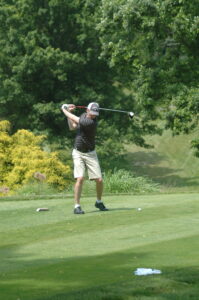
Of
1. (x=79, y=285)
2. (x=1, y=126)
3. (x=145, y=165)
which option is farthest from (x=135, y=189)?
(x=145, y=165)

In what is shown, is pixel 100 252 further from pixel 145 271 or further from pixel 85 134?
pixel 85 134

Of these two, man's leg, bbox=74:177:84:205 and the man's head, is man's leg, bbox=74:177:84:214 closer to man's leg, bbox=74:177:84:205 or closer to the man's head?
man's leg, bbox=74:177:84:205

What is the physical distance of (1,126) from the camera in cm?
2838

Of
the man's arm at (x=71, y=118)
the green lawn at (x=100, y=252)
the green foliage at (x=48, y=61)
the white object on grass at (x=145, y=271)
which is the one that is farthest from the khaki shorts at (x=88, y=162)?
the green foliage at (x=48, y=61)

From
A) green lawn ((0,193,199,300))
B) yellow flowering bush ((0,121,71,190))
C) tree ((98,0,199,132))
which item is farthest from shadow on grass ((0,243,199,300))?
tree ((98,0,199,132))

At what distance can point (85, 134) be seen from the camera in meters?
12.8

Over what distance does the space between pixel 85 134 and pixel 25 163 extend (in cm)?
1345

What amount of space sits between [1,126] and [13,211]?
15649 mm

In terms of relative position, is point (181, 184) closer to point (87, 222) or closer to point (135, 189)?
point (135, 189)

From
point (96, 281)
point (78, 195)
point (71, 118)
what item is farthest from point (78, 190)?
point (96, 281)

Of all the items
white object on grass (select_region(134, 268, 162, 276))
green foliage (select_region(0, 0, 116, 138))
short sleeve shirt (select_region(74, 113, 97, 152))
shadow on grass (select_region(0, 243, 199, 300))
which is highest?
green foliage (select_region(0, 0, 116, 138))

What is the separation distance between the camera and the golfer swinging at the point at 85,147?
1273 centimetres

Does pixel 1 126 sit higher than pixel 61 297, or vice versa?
pixel 1 126

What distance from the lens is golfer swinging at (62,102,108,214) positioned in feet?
41.8
